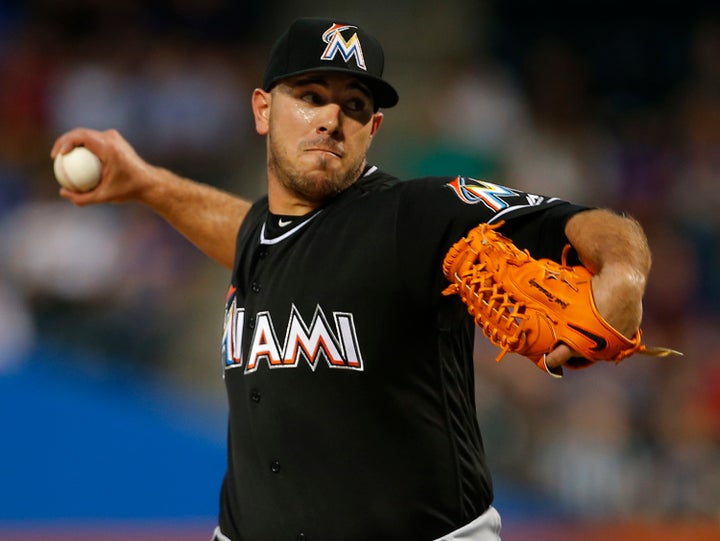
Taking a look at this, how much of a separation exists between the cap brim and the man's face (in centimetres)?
2

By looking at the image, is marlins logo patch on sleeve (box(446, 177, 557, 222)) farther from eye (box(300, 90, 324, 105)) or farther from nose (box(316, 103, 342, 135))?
eye (box(300, 90, 324, 105))

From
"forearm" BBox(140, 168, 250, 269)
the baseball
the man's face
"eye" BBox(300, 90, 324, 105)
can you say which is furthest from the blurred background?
"eye" BBox(300, 90, 324, 105)

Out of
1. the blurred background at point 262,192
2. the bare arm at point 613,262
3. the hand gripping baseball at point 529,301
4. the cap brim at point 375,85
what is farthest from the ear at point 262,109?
the blurred background at point 262,192

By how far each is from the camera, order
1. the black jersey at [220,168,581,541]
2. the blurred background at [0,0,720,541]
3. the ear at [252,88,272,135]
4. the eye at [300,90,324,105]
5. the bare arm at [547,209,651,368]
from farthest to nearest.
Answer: the blurred background at [0,0,720,541] → the ear at [252,88,272,135] → the eye at [300,90,324,105] → the black jersey at [220,168,581,541] → the bare arm at [547,209,651,368]

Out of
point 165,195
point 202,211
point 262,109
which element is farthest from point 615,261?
point 165,195

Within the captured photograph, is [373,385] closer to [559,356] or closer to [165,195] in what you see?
[559,356]

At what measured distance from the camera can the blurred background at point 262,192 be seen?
675 centimetres

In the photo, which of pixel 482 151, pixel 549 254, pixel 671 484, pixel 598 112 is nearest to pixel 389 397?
pixel 549 254

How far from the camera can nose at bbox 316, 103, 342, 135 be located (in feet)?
9.46

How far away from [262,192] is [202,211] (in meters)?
5.34

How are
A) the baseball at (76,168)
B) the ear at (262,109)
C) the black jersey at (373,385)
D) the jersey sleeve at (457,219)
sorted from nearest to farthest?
the jersey sleeve at (457,219) < the black jersey at (373,385) < the ear at (262,109) < the baseball at (76,168)

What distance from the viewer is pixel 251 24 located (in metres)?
10.0

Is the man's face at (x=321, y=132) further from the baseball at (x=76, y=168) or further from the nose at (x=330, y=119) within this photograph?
the baseball at (x=76, y=168)

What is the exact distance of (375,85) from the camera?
116 inches
